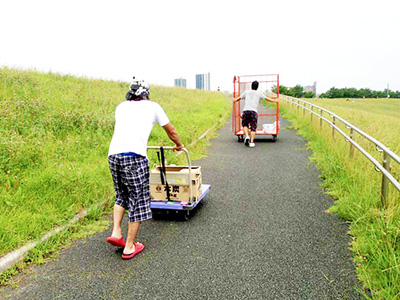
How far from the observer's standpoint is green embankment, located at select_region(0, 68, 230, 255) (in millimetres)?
4543

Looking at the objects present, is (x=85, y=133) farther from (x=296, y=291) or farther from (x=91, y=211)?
(x=296, y=291)

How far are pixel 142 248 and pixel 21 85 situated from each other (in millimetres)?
9494

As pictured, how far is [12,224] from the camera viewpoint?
4.13 m

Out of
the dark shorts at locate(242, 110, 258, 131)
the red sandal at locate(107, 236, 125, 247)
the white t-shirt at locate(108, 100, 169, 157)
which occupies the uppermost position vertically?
the white t-shirt at locate(108, 100, 169, 157)

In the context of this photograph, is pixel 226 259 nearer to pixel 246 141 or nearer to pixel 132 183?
pixel 132 183

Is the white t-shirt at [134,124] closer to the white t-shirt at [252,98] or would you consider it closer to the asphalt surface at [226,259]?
the asphalt surface at [226,259]

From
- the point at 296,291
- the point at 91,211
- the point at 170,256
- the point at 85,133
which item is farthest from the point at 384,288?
the point at 85,133

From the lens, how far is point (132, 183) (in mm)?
3855

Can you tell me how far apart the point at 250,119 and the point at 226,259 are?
24.6ft

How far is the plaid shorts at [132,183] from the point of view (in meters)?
3.81

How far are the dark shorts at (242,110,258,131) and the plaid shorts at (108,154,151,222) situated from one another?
23.7 ft

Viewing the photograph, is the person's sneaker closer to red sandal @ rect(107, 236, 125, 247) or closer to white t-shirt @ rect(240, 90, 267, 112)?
white t-shirt @ rect(240, 90, 267, 112)

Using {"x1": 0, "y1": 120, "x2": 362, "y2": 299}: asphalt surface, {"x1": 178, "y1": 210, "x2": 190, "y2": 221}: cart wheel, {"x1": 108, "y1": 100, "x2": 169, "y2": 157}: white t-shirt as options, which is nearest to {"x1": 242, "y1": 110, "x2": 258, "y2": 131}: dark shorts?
{"x1": 0, "y1": 120, "x2": 362, "y2": 299}: asphalt surface

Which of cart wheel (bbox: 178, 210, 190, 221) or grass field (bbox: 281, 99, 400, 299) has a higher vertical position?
grass field (bbox: 281, 99, 400, 299)
